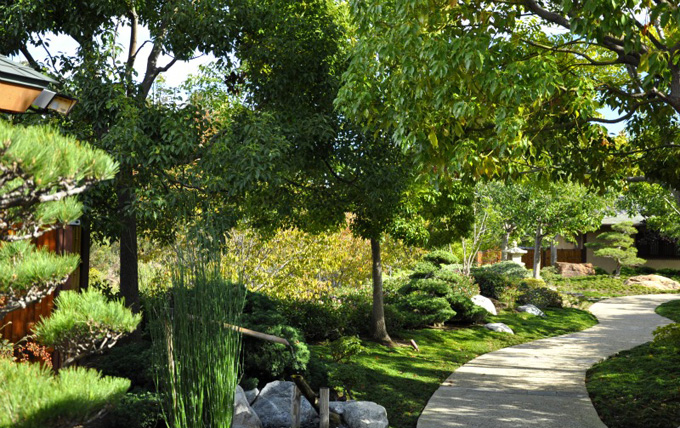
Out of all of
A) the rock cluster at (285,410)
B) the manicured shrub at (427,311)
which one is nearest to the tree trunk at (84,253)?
the rock cluster at (285,410)

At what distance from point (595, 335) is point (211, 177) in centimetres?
1144

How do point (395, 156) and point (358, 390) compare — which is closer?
point (358, 390)

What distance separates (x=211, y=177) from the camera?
25.9 ft

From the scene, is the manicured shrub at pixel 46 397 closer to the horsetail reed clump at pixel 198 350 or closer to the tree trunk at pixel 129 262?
the horsetail reed clump at pixel 198 350

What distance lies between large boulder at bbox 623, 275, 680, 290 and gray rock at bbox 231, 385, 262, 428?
87.1 ft

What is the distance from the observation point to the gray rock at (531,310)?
18094mm

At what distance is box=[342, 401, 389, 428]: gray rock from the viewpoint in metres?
6.82

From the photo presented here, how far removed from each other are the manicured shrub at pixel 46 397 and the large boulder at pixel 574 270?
1232 inches

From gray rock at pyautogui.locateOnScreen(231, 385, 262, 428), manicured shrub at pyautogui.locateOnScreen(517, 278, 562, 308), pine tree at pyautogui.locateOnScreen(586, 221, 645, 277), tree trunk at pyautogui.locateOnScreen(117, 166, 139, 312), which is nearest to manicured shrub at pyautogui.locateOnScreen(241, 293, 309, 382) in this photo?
gray rock at pyautogui.locateOnScreen(231, 385, 262, 428)

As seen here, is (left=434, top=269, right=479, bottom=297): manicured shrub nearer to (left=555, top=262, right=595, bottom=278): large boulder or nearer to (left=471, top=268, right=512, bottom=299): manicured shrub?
(left=471, top=268, right=512, bottom=299): manicured shrub

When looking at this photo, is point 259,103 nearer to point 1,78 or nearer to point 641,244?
point 1,78

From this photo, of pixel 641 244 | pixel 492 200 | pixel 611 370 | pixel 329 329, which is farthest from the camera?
pixel 641 244

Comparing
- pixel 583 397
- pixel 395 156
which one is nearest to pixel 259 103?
pixel 395 156

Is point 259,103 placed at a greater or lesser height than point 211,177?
greater
